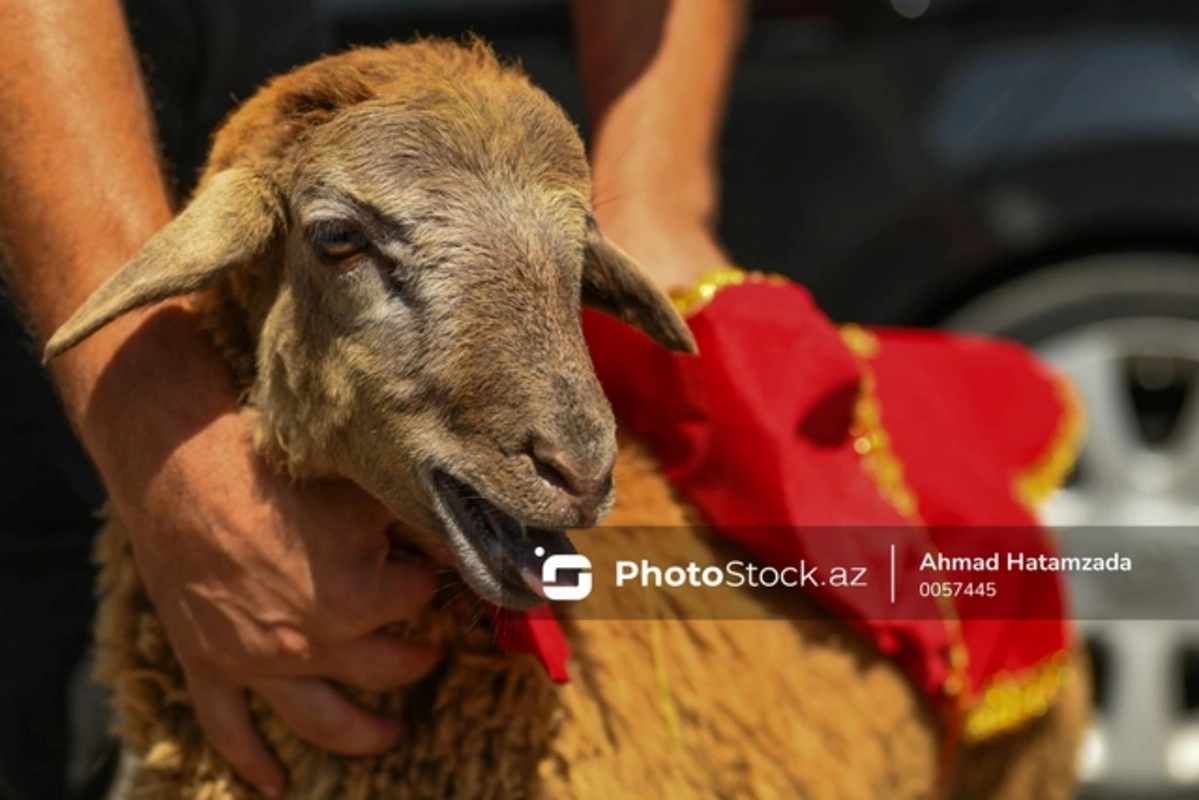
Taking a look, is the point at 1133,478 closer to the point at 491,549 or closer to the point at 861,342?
the point at 861,342

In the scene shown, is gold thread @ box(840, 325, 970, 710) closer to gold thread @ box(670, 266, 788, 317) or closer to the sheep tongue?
gold thread @ box(670, 266, 788, 317)

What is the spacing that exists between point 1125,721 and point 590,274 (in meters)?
2.78

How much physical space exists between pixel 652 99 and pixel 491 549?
1.18 metres

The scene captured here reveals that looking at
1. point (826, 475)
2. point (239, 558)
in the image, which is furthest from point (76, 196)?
point (826, 475)

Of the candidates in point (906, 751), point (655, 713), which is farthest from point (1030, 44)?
point (655, 713)

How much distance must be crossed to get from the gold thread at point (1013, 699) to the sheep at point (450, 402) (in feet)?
1.34

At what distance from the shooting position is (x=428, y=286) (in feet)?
6.50

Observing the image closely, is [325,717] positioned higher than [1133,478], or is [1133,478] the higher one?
[1133,478]

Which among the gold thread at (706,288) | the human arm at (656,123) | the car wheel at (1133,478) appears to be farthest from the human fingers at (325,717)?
the car wheel at (1133,478)

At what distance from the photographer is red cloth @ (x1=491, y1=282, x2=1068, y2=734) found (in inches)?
102

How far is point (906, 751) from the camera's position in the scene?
109 inches

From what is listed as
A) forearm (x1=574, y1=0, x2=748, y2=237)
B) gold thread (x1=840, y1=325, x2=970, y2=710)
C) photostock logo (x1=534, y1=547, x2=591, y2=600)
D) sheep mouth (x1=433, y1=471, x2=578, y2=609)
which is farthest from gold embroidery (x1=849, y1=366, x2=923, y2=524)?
sheep mouth (x1=433, y1=471, x2=578, y2=609)

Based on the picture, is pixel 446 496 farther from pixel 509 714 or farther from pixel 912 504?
pixel 912 504

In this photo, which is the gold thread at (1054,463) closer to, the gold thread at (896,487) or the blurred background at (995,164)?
the gold thread at (896,487)
